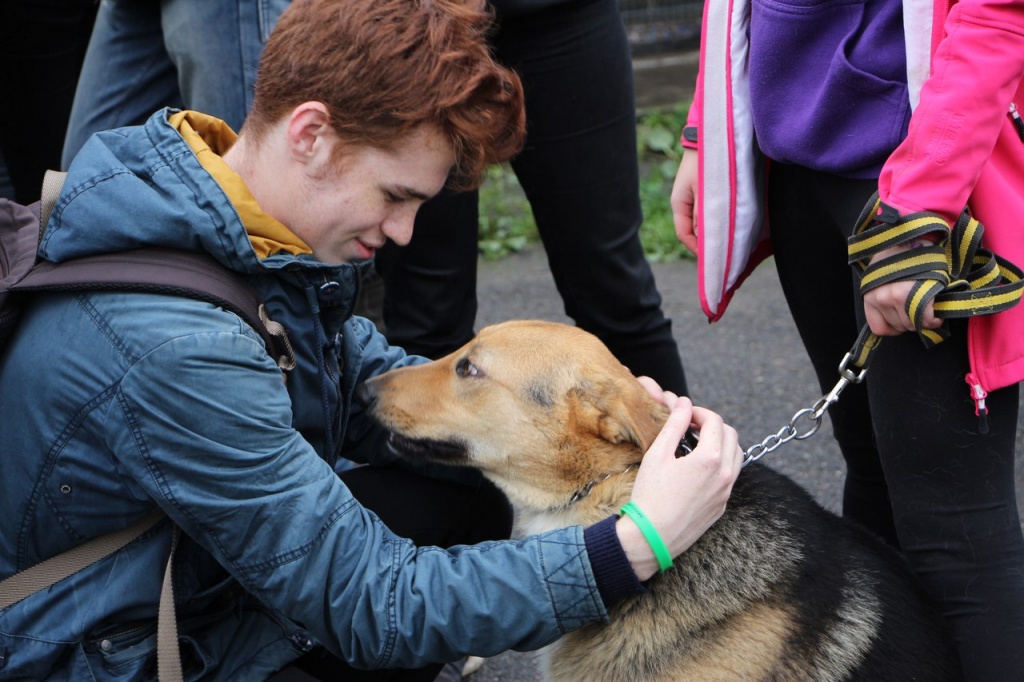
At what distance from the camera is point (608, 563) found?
1890mm

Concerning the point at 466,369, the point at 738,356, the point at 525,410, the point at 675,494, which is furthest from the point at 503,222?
the point at 675,494

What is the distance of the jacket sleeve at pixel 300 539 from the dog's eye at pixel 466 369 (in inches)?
26.9

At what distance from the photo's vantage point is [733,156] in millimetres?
2279

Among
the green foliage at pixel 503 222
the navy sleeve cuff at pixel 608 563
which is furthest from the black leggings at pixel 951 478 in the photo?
the green foliage at pixel 503 222

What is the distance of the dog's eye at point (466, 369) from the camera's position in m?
2.56

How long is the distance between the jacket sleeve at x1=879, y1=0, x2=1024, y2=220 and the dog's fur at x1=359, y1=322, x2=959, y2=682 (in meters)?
0.75

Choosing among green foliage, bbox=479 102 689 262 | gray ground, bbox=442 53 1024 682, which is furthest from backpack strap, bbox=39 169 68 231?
green foliage, bbox=479 102 689 262

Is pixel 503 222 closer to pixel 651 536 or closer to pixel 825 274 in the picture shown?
pixel 825 274

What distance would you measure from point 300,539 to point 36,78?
9.50ft

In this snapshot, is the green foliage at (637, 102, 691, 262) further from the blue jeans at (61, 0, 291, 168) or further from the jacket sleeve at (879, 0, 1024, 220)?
the jacket sleeve at (879, 0, 1024, 220)

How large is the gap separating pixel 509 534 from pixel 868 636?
0.91m

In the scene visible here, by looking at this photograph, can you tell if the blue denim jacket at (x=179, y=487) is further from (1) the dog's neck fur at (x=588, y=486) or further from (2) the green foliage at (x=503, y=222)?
(2) the green foliage at (x=503, y=222)

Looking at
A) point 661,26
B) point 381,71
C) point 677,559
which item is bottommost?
point 661,26

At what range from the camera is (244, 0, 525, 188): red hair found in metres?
1.95
